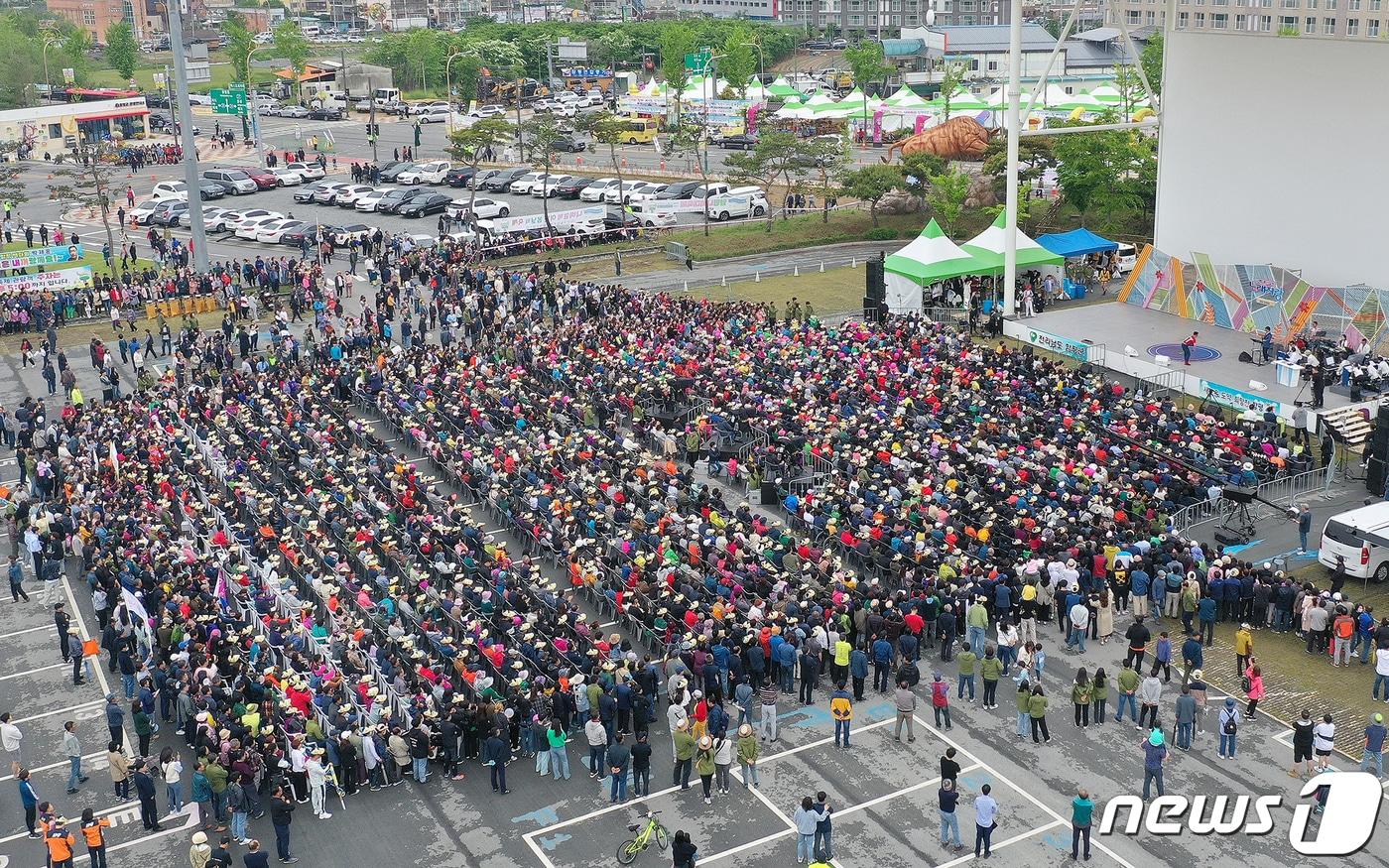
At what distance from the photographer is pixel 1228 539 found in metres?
29.8

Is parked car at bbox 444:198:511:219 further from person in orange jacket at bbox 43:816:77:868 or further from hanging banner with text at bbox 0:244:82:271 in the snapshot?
person in orange jacket at bbox 43:816:77:868

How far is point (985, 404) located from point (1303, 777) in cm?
1534

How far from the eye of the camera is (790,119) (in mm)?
88000

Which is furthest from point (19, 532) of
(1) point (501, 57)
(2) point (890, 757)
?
(1) point (501, 57)

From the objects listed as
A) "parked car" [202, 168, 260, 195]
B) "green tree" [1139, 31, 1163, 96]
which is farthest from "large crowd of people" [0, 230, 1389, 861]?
"green tree" [1139, 31, 1163, 96]

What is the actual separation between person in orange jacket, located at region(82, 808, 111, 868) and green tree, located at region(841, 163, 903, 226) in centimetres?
4550

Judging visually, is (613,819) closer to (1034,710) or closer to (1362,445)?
(1034,710)

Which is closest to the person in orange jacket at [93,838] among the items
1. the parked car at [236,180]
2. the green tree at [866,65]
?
the parked car at [236,180]

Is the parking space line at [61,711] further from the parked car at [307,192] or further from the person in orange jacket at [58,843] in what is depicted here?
the parked car at [307,192]

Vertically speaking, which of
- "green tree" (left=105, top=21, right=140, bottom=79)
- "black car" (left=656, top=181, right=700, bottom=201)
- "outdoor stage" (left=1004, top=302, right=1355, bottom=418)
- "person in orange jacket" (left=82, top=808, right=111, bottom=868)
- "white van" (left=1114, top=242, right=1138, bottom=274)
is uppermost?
"green tree" (left=105, top=21, right=140, bottom=79)

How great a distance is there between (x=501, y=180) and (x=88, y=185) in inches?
805

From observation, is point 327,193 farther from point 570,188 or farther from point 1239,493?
point 1239,493

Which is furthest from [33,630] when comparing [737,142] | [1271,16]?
[737,142]

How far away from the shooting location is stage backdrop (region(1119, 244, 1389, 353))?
137 ft
